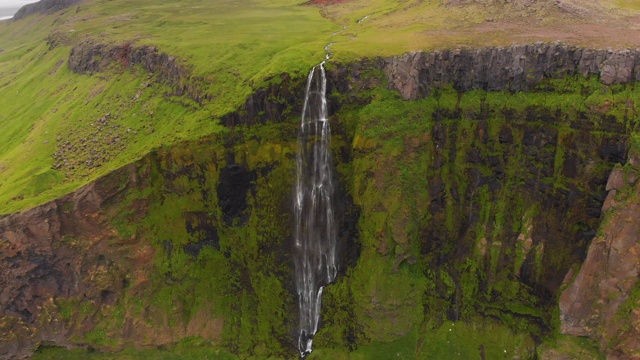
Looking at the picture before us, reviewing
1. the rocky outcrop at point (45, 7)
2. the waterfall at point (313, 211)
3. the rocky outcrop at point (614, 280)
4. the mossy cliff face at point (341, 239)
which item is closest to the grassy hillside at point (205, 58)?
the mossy cliff face at point (341, 239)

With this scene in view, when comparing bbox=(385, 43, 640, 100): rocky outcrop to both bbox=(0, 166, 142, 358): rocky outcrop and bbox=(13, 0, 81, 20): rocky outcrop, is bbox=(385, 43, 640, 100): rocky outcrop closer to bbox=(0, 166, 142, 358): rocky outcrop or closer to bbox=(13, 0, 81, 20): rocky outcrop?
bbox=(0, 166, 142, 358): rocky outcrop

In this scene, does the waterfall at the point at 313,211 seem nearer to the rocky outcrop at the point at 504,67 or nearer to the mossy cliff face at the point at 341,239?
the mossy cliff face at the point at 341,239

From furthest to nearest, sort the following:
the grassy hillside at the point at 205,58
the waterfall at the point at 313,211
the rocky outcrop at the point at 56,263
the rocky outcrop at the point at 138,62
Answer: the rocky outcrop at the point at 138,62 < the grassy hillside at the point at 205,58 < the waterfall at the point at 313,211 < the rocky outcrop at the point at 56,263

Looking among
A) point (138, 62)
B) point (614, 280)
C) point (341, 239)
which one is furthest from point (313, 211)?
point (138, 62)

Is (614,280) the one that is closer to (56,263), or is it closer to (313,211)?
(313,211)

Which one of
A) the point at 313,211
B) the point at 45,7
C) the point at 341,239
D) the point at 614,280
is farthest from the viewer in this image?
the point at 45,7

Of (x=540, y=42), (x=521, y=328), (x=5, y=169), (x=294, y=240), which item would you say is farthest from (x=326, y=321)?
(x=5, y=169)
